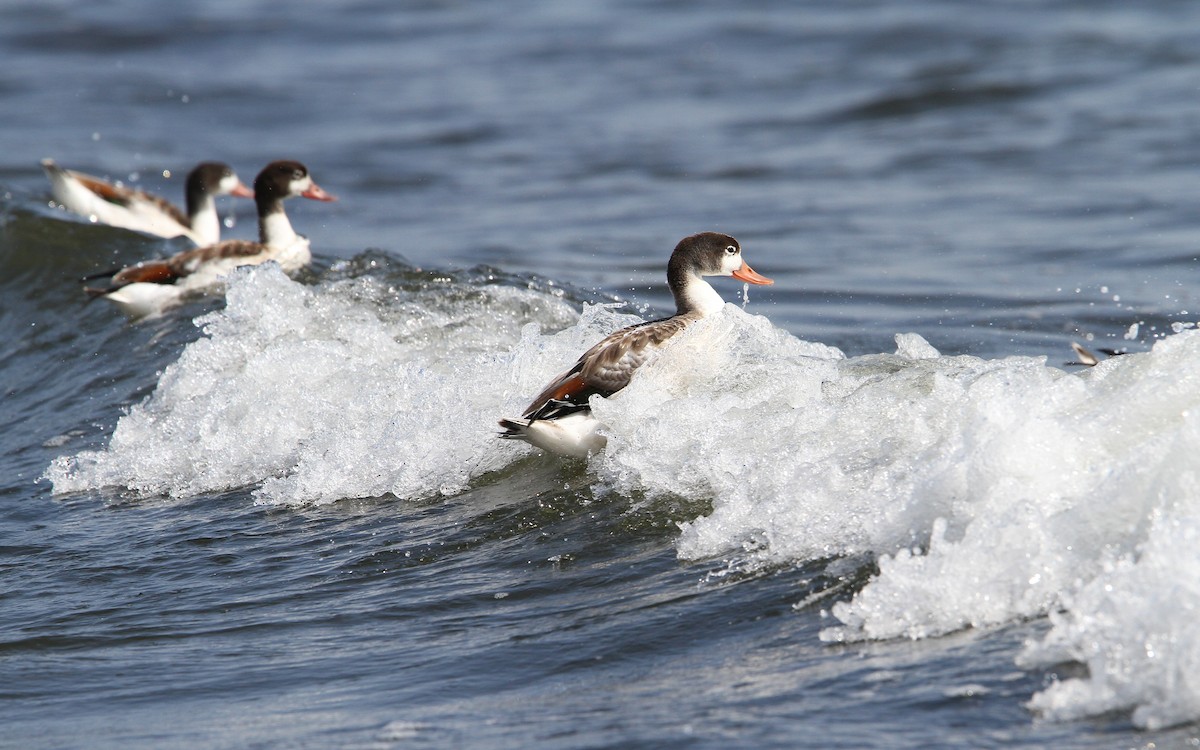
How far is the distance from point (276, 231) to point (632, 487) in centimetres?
686

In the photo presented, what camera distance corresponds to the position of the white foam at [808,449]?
14.1ft

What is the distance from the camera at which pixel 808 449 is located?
19.1 feet

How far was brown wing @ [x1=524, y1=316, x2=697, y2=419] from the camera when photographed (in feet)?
21.6

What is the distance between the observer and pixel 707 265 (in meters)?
7.62

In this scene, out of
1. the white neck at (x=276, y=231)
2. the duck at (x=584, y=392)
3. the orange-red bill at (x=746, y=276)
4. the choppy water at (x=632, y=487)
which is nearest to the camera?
the choppy water at (x=632, y=487)

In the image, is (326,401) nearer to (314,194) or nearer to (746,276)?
(746,276)

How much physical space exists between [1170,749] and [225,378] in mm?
6320

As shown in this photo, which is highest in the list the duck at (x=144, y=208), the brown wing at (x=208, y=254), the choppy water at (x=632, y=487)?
the duck at (x=144, y=208)

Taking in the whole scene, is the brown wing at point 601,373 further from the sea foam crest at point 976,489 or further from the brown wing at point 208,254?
the brown wing at point 208,254

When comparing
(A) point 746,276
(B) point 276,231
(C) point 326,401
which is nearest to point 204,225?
(B) point 276,231

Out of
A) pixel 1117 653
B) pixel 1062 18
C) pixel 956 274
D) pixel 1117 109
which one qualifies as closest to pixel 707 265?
pixel 1117 653

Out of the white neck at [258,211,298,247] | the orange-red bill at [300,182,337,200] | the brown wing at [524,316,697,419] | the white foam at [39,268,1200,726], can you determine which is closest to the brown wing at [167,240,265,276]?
the white neck at [258,211,298,247]

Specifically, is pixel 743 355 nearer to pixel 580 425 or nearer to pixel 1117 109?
pixel 580 425

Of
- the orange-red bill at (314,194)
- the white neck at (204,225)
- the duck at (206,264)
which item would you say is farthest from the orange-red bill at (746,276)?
the white neck at (204,225)
